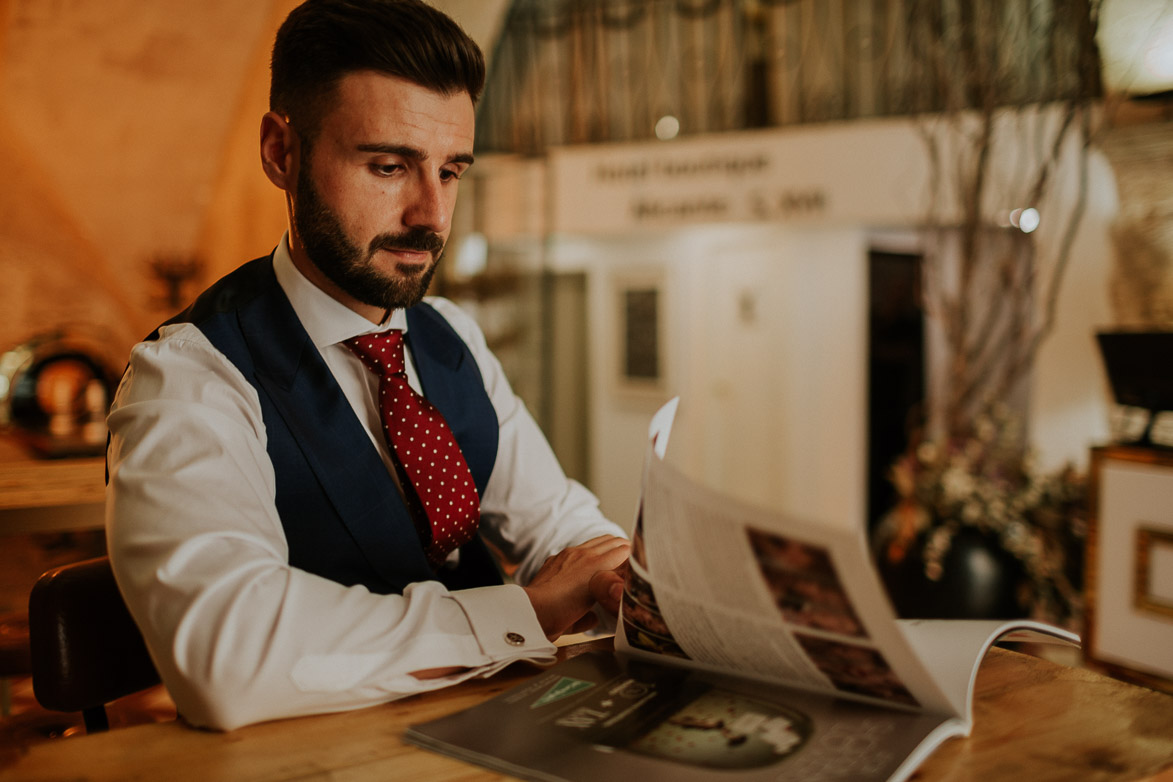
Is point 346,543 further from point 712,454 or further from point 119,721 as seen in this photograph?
point 712,454

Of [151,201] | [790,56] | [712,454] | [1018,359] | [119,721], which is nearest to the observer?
[119,721]

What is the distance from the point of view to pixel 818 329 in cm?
512

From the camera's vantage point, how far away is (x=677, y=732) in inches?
28.3

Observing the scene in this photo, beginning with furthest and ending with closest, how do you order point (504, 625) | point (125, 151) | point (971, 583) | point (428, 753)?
1. point (125, 151)
2. point (971, 583)
3. point (504, 625)
4. point (428, 753)

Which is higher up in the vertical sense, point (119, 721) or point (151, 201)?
point (151, 201)

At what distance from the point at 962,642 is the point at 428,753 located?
502 millimetres

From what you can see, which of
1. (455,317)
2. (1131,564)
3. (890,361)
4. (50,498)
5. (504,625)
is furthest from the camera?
(890,361)

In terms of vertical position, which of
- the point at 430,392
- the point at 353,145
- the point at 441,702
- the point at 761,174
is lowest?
the point at 441,702

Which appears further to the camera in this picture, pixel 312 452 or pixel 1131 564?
pixel 1131 564

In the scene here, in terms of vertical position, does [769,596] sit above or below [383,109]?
below

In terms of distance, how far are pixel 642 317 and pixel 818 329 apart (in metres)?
1.38

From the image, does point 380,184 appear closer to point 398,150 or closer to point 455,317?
point 398,150

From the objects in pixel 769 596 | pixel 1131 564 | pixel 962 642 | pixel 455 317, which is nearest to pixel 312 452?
pixel 455 317

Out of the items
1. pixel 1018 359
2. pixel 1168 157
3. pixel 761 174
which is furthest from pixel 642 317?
pixel 1168 157
